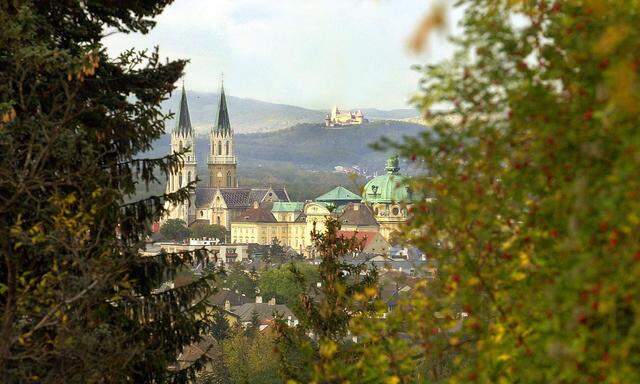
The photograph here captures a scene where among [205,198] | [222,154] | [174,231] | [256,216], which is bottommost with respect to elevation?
[256,216]

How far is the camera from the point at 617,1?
318cm

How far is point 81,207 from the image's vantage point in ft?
20.0

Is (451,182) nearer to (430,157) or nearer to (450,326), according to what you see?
(430,157)

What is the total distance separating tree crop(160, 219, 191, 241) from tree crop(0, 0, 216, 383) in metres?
124

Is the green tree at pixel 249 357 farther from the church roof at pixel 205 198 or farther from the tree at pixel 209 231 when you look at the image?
the church roof at pixel 205 198

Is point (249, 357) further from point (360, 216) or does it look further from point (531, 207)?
point (360, 216)

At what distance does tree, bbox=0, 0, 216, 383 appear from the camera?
5.99m

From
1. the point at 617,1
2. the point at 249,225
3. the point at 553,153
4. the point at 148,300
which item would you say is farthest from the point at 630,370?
the point at 249,225

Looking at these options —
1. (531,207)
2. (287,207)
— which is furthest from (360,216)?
(531,207)

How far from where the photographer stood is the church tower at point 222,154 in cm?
16300

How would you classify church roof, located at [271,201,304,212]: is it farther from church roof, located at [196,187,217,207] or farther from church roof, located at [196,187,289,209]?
church roof, located at [196,187,217,207]

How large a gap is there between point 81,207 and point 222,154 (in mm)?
160004

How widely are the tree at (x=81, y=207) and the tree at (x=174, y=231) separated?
124159 millimetres

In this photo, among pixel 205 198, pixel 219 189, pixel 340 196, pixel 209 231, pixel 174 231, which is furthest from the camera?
pixel 205 198
